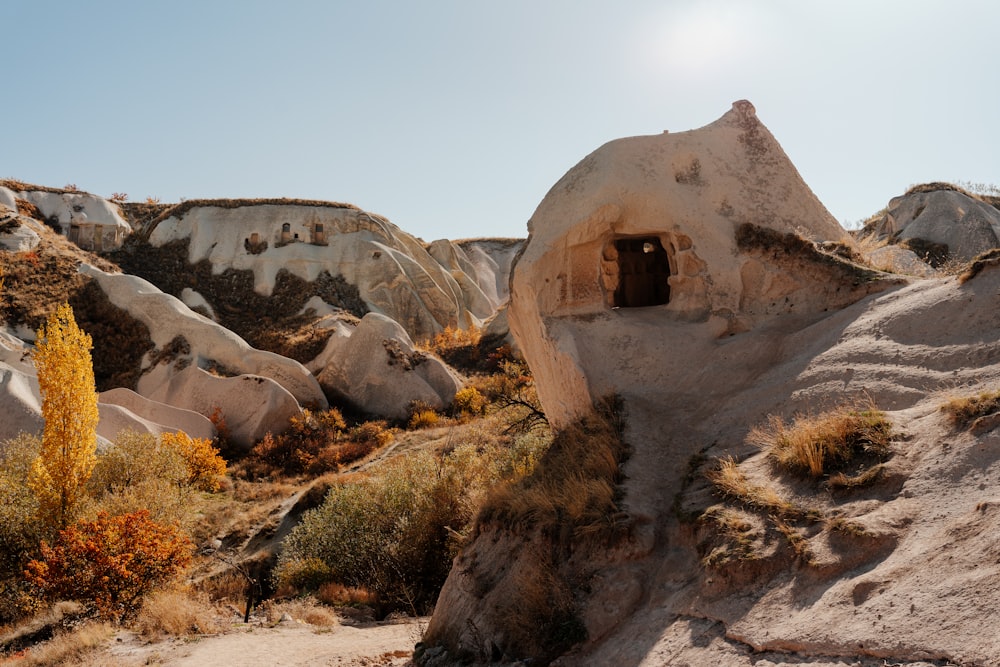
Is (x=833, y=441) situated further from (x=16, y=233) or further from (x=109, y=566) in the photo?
(x=16, y=233)

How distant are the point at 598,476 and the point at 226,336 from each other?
21.9m

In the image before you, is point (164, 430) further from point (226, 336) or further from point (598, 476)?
point (598, 476)

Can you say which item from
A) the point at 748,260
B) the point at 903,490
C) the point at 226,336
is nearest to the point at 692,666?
the point at 903,490

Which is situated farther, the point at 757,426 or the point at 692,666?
the point at 757,426

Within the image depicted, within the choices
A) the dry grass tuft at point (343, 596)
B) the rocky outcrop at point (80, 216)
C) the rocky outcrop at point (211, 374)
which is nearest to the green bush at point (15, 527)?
the dry grass tuft at point (343, 596)

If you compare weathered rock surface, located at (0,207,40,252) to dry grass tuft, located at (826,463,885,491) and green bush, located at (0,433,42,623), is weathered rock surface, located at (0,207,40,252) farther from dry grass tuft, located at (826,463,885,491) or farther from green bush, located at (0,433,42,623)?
dry grass tuft, located at (826,463,885,491)

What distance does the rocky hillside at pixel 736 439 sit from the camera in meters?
4.21

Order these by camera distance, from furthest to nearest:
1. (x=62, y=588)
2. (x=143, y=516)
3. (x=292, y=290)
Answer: (x=292, y=290)
(x=143, y=516)
(x=62, y=588)

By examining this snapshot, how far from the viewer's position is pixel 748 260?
30.6 ft

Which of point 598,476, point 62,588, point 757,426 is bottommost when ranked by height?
point 62,588

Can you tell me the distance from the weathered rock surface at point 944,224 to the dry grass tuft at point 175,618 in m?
19.7

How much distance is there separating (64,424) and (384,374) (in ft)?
41.3

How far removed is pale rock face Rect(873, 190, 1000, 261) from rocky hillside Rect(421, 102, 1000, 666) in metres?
14.1

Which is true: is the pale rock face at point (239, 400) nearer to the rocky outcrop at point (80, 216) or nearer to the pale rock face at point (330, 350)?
the pale rock face at point (330, 350)
